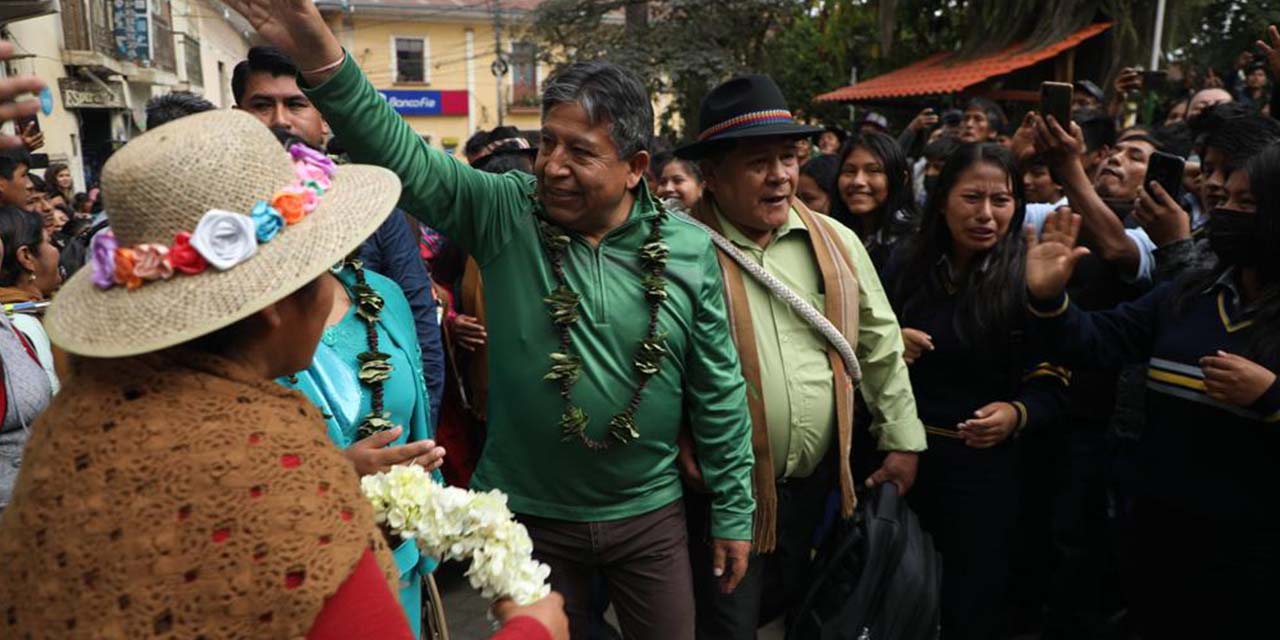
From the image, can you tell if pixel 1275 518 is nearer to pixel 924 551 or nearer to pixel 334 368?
pixel 924 551

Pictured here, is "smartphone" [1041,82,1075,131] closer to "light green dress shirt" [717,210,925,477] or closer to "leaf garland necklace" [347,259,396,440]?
"light green dress shirt" [717,210,925,477]

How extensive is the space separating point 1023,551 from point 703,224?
2123mm

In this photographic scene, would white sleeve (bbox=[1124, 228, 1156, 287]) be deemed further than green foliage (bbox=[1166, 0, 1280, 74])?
No

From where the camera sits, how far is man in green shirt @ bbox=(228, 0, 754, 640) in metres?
2.54


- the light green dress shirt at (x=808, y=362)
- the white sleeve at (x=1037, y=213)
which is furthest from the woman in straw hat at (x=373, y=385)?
the white sleeve at (x=1037, y=213)

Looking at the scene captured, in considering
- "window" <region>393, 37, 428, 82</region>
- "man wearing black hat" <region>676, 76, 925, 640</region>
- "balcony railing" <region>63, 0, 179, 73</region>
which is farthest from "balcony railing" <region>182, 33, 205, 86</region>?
"man wearing black hat" <region>676, 76, 925, 640</region>

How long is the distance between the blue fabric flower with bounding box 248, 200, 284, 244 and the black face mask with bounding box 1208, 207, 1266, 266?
2.80 meters

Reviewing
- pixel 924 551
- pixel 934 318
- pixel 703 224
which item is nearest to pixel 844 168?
pixel 934 318

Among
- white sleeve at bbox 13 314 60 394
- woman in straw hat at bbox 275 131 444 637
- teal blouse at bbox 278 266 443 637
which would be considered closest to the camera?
woman in straw hat at bbox 275 131 444 637

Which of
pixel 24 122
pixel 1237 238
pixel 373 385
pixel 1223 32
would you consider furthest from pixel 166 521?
pixel 1223 32

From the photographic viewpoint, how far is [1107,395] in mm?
3865

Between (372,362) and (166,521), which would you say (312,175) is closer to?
(166,521)

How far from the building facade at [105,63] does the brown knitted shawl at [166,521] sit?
36.0ft

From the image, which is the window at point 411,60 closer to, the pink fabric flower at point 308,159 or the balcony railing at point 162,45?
the balcony railing at point 162,45
